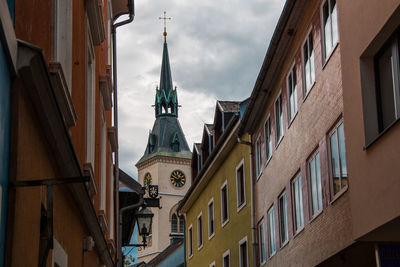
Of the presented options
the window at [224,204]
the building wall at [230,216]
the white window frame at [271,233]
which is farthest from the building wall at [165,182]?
the white window frame at [271,233]

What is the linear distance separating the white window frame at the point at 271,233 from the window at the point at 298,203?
114 inches

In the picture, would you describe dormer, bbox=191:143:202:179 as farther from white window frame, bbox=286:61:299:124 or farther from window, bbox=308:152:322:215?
window, bbox=308:152:322:215

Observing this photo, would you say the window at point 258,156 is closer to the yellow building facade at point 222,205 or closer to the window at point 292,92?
the yellow building facade at point 222,205

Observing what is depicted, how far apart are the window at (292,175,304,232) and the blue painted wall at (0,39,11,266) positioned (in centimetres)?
1389

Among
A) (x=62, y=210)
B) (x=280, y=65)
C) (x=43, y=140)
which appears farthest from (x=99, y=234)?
(x=280, y=65)

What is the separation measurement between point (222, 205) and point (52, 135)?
2474 cm

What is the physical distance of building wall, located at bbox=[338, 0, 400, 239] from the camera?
32.5 ft

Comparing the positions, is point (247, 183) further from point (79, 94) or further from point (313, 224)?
point (79, 94)

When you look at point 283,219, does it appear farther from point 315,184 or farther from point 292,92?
point 315,184

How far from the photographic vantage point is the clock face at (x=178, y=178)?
371 ft

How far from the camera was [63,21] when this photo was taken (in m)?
7.27

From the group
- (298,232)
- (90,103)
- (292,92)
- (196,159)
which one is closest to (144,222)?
(298,232)

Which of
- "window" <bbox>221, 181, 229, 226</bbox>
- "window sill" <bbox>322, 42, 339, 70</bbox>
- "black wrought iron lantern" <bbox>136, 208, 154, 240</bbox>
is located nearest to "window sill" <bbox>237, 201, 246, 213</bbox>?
"window" <bbox>221, 181, 229, 226</bbox>

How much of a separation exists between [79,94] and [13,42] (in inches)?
172
